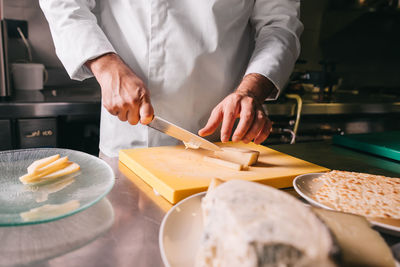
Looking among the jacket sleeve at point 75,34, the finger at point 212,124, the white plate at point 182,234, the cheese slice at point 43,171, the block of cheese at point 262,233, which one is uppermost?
the jacket sleeve at point 75,34

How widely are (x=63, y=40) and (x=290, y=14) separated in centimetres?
82

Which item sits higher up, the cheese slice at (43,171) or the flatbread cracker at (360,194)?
the flatbread cracker at (360,194)

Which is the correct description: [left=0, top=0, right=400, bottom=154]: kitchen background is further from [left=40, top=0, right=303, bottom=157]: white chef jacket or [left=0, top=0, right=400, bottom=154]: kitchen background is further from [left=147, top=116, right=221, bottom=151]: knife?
[left=147, top=116, right=221, bottom=151]: knife

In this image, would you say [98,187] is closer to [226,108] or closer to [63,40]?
[226,108]

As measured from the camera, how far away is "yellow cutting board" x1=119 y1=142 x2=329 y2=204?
658 millimetres

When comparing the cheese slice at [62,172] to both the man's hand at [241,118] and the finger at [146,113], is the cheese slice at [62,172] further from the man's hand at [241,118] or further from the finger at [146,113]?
the man's hand at [241,118]

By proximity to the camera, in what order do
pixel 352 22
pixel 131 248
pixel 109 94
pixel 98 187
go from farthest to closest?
pixel 352 22
pixel 109 94
pixel 98 187
pixel 131 248

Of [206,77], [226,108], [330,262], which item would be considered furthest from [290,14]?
[330,262]

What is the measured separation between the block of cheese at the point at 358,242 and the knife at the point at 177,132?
0.50m

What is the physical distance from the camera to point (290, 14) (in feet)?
3.95

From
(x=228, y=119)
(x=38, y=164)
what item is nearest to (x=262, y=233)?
(x=38, y=164)

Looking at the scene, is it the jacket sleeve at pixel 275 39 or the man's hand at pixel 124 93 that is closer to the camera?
the man's hand at pixel 124 93

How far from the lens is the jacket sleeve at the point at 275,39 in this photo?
1.08 m

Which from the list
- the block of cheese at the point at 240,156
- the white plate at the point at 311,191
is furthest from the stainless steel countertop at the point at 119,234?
the block of cheese at the point at 240,156
